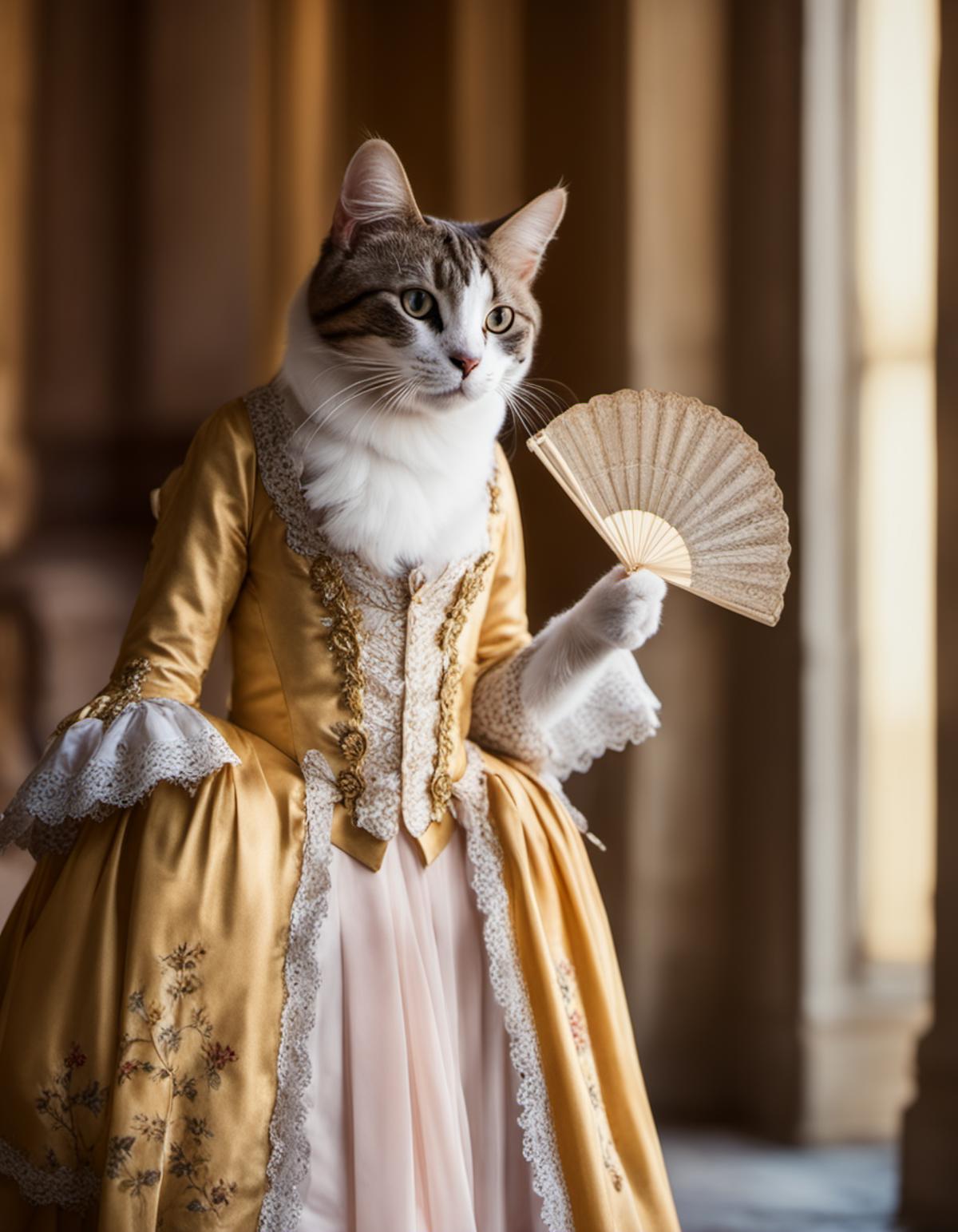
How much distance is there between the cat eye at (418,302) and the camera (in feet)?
3.91

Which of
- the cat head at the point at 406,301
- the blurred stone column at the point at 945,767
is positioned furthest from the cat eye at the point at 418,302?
the blurred stone column at the point at 945,767

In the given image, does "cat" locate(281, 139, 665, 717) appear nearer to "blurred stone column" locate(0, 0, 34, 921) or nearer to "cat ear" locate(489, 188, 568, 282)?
"cat ear" locate(489, 188, 568, 282)

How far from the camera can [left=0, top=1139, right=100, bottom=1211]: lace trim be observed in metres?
1.09

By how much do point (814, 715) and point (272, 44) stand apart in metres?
1.65

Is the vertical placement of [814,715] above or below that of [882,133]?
below

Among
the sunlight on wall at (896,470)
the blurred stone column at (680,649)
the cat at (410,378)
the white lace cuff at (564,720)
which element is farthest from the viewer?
the blurred stone column at (680,649)

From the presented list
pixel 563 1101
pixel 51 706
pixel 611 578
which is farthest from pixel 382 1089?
pixel 51 706

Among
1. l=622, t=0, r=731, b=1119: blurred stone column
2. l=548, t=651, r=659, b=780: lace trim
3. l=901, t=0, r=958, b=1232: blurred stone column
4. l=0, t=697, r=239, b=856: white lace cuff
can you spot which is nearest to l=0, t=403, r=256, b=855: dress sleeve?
l=0, t=697, r=239, b=856: white lace cuff

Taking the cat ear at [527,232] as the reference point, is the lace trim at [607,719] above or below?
below

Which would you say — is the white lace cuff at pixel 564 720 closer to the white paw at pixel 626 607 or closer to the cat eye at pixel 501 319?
the white paw at pixel 626 607

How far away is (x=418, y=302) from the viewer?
1.20 metres

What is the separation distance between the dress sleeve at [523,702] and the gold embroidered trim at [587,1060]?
0.21 m

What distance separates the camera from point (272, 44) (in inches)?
101

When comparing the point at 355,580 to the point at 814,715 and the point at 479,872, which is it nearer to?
the point at 479,872
